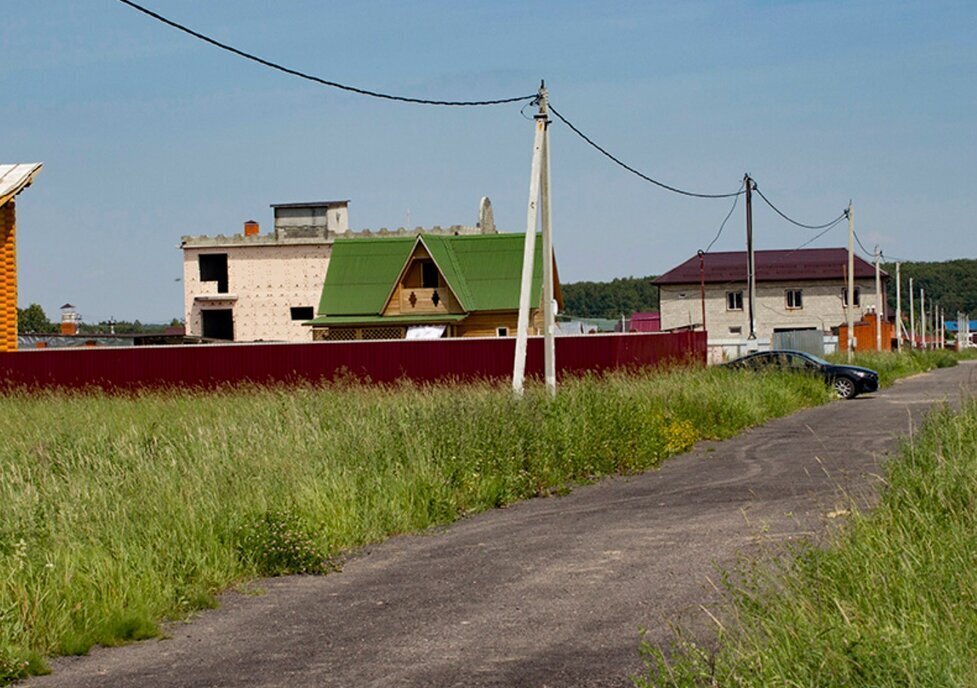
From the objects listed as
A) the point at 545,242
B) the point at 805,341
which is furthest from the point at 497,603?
the point at 805,341

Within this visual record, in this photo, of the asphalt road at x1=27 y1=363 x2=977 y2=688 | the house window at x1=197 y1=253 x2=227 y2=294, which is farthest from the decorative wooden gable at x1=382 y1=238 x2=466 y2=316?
the asphalt road at x1=27 y1=363 x2=977 y2=688

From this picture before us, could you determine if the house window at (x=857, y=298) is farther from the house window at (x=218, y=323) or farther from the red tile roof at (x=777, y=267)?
the house window at (x=218, y=323)

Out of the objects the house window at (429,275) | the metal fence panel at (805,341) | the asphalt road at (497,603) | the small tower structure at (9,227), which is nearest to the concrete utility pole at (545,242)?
the asphalt road at (497,603)

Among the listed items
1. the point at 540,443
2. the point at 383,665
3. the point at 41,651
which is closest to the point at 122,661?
the point at 41,651

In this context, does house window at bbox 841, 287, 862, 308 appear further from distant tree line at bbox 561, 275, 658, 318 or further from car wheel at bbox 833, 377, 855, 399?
distant tree line at bbox 561, 275, 658, 318

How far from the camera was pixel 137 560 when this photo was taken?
32.8 ft

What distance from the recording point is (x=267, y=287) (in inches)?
2874

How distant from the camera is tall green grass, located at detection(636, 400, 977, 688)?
559 centimetres

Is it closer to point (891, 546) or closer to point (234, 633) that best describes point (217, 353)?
point (234, 633)

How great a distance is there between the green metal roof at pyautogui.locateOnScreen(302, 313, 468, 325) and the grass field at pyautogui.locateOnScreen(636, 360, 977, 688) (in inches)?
1706

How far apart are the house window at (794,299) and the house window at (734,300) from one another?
3.09m

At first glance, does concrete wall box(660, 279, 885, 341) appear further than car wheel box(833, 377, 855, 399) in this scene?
Yes

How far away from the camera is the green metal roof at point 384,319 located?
5281cm

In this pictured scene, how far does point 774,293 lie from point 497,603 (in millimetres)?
82291
